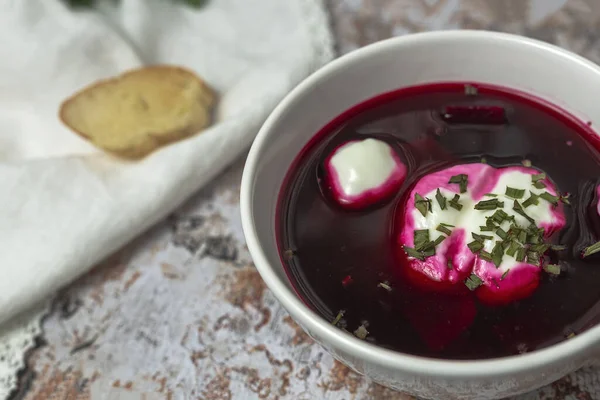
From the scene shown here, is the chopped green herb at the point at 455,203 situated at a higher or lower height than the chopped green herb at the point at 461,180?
lower

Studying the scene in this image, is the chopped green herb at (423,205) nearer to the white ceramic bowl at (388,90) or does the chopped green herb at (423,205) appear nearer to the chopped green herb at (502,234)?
the chopped green herb at (502,234)

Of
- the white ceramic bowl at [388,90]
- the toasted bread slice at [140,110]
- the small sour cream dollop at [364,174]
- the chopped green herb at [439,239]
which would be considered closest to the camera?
the white ceramic bowl at [388,90]

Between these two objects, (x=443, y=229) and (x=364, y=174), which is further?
(x=364, y=174)

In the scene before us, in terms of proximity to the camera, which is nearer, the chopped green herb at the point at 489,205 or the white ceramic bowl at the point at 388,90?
the white ceramic bowl at the point at 388,90

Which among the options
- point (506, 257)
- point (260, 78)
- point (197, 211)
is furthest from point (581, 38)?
point (197, 211)

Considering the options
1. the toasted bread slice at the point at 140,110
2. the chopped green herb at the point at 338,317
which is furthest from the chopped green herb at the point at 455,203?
the toasted bread slice at the point at 140,110

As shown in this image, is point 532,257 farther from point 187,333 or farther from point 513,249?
point 187,333

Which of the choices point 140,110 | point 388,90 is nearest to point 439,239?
point 388,90
